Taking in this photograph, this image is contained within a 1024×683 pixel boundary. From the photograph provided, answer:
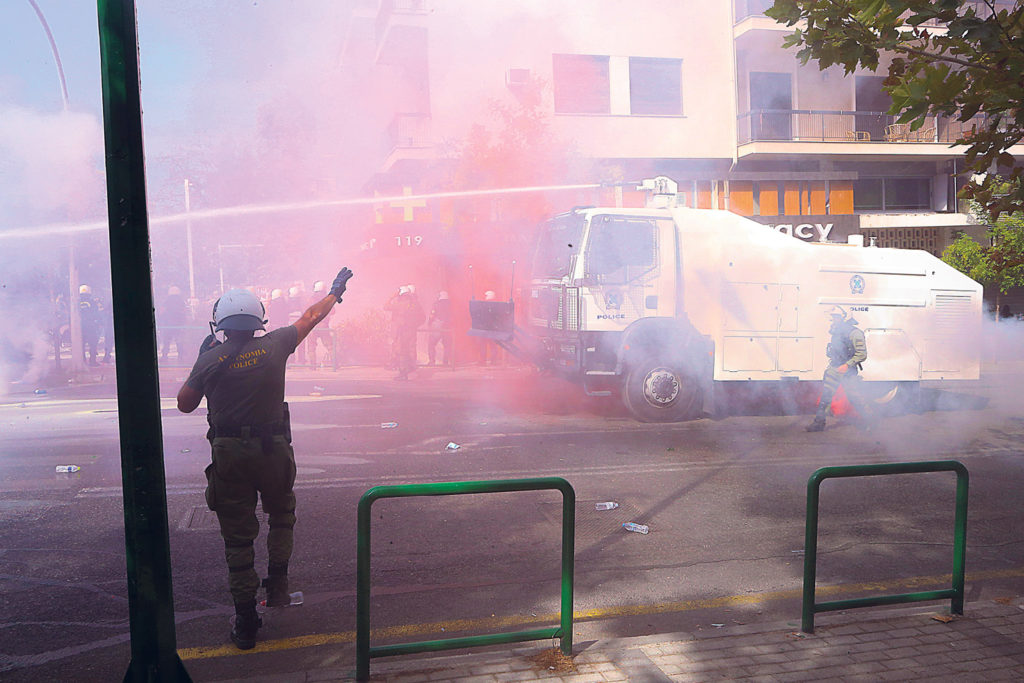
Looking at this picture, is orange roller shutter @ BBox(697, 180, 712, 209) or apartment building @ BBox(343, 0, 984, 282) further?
orange roller shutter @ BBox(697, 180, 712, 209)

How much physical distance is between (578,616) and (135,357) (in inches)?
97.2

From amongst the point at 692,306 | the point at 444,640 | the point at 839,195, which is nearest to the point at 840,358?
the point at 692,306

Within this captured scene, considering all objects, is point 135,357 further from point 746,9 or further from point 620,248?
point 746,9

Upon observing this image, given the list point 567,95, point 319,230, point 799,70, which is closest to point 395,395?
point 319,230

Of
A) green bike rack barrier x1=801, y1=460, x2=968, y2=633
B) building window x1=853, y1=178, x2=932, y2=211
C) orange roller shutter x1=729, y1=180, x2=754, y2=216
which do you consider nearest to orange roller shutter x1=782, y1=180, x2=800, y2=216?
orange roller shutter x1=729, y1=180, x2=754, y2=216

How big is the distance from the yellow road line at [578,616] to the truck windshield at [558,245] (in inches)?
226

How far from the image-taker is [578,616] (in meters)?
4.19

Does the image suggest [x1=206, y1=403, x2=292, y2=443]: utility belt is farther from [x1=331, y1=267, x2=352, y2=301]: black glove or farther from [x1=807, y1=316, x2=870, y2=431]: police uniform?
[x1=807, y1=316, x2=870, y2=431]: police uniform

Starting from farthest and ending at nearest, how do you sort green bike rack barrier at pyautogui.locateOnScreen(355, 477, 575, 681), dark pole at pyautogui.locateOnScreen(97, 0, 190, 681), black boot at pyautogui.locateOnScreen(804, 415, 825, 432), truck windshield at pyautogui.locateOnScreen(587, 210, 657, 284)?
truck windshield at pyautogui.locateOnScreen(587, 210, 657, 284) → black boot at pyautogui.locateOnScreen(804, 415, 825, 432) → green bike rack barrier at pyautogui.locateOnScreen(355, 477, 575, 681) → dark pole at pyautogui.locateOnScreen(97, 0, 190, 681)

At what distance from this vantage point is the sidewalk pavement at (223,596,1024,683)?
3.25 meters

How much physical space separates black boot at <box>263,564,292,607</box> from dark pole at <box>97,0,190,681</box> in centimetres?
115

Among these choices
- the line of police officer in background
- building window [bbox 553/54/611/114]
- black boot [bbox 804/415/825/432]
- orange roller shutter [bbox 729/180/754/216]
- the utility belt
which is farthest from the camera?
orange roller shutter [bbox 729/180/754/216]

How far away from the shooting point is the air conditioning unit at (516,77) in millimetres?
13750

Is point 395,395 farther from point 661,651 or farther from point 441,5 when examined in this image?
point 661,651
